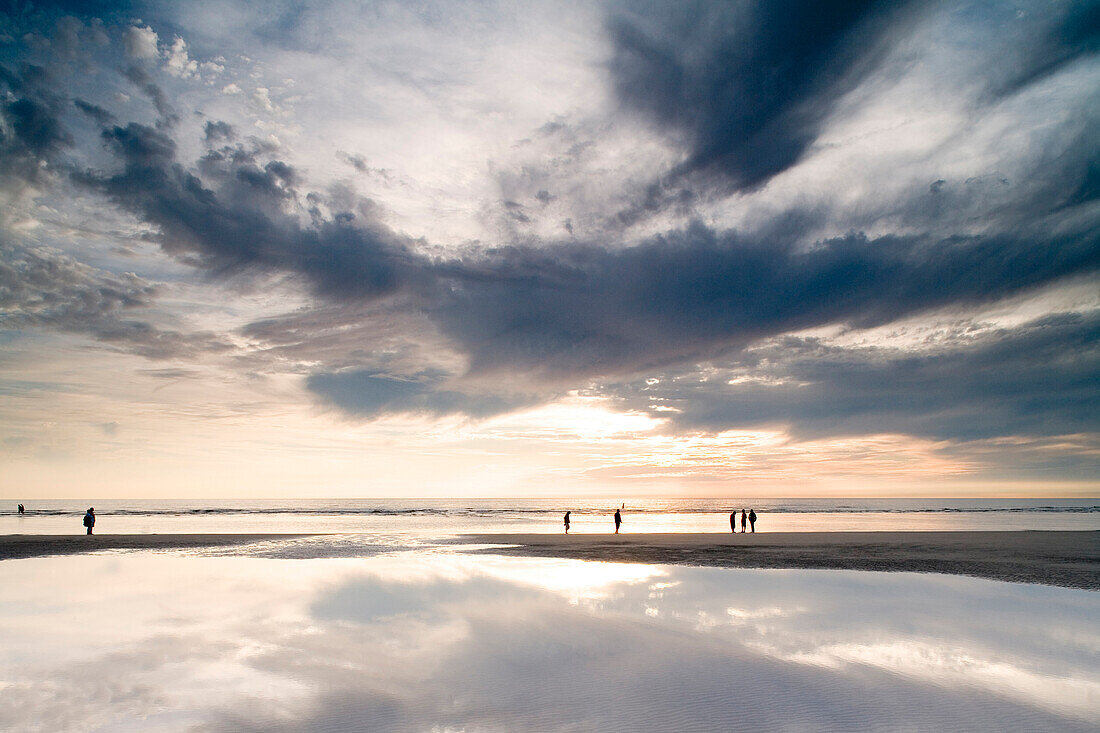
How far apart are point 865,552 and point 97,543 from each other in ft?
160

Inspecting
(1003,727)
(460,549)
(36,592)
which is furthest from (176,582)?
(1003,727)

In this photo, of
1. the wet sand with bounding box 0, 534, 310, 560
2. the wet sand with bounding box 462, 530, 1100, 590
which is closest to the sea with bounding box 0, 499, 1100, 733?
the wet sand with bounding box 462, 530, 1100, 590

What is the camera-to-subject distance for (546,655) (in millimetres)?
13219

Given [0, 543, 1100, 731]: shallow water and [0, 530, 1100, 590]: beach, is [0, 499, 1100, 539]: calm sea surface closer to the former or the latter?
[0, 530, 1100, 590]: beach

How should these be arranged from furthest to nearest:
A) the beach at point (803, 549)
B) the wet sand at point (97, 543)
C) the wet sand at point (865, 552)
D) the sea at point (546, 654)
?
the wet sand at point (97, 543)
the beach at point (803, 549)
the wet sand at point (865, 552)
the sea at point (546, 654)

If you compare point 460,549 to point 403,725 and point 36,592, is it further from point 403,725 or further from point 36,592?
point 403,725

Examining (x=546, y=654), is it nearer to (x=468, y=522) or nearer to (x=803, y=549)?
(x=803, y=549)

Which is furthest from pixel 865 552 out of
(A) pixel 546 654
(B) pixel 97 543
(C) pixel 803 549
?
(B) pixel 97 543

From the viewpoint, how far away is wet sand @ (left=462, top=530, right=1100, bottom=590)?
27828 mm

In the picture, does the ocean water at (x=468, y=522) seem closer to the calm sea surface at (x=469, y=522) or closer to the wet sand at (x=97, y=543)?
the calm sea surface at (x=469, y=522)

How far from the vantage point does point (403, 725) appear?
30.7 ft

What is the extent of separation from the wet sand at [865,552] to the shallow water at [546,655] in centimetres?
496

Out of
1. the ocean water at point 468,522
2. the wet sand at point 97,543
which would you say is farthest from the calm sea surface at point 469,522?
the wet sand at point 97,543

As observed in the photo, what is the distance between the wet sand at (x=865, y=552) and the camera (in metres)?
27.8
